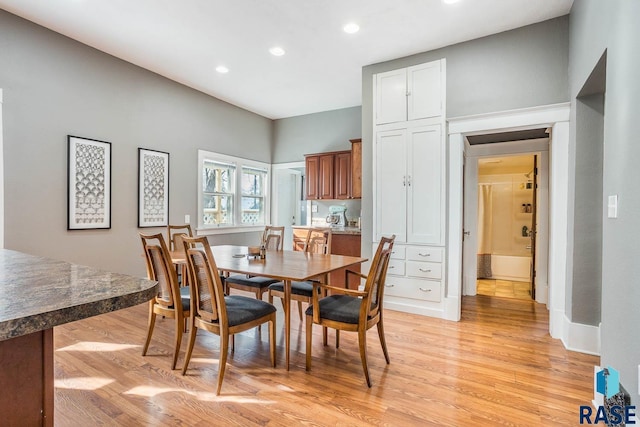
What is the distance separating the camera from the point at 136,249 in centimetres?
426

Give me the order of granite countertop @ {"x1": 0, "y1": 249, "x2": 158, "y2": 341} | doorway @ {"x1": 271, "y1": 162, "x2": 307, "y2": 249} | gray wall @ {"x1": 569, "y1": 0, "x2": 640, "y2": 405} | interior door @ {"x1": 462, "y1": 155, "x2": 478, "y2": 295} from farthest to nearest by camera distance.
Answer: doorway @ {"x1": 271, "y1": 162, "x2": 307, "y2": 249} → interior door @ {"x1": 462, "y1": 155, "x2": 478, "y2": 295} → gray wall @ {"x1": 569, "y1": 0, "x2": 640, "y2": 405} → granite countertop @ {"x1": 0, "y1": 249, "x2": 158, "y2": 341}

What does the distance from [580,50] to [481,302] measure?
304cm

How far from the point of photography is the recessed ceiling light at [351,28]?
3.26 metres

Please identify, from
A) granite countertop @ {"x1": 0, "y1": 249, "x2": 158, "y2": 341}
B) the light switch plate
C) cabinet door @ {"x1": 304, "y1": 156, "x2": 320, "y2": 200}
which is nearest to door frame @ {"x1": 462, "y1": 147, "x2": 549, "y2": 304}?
cabinet door @ {"x1": 304, "y1": 156, "x2": 320, "y2": 200}

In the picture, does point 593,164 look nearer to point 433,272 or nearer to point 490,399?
point 433,272

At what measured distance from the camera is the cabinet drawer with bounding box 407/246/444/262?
3689 millimetres

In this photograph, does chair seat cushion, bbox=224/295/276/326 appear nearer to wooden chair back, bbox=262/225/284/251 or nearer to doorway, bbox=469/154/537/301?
wooden chair back, bbox=262/225/284/251

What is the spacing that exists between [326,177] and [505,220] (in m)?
3.70

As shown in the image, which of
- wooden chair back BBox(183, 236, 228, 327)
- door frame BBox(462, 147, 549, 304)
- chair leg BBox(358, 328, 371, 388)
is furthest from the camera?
door frame BBox(462, 147, 549, 304)

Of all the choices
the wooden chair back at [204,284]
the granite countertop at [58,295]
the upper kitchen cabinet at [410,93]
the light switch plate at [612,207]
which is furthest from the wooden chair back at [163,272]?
the upper kitchen cabinet at [410,93]

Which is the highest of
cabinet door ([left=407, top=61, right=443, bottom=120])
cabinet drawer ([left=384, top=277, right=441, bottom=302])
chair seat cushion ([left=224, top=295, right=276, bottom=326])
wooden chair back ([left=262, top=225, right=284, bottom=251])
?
cabinet door ([left=407, top=61, right=443, bottom=120])

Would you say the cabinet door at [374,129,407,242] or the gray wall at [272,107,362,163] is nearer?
the cabinet door at [374,129,407,242]

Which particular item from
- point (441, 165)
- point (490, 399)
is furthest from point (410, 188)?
point (490, 399)

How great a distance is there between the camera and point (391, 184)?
3994 millimetres
